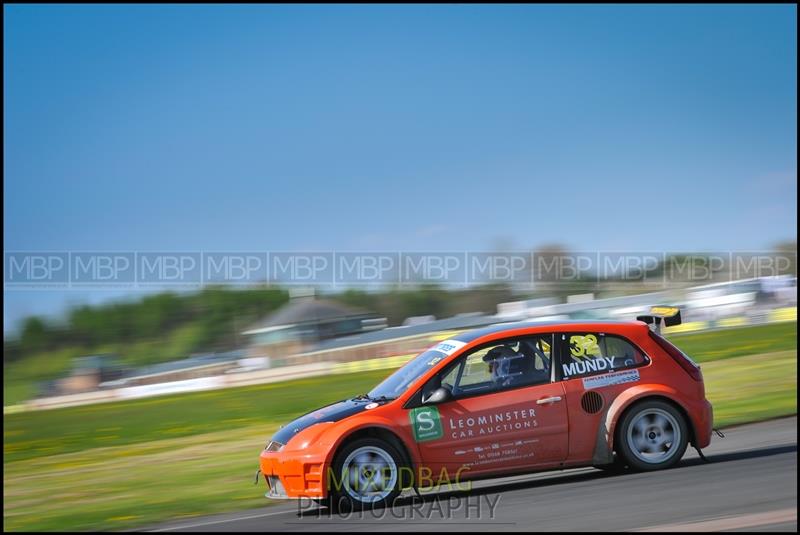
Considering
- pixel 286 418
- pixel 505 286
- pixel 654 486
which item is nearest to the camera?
pixel 654 486

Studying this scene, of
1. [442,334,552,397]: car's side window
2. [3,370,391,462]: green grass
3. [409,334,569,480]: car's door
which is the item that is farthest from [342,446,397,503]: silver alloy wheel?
[3,370,391,462]: green grass

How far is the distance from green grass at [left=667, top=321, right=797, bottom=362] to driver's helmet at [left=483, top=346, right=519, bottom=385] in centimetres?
1523

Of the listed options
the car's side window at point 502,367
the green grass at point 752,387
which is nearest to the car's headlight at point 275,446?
the car's side window at point 502,367

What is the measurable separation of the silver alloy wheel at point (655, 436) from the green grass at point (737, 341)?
14621 millimetres

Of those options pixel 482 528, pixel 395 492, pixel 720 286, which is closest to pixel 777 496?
pixel 482 528

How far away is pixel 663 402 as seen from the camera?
8.06 meters

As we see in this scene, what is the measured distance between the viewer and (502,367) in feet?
26.3

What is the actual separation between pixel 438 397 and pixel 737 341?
63.4 ft

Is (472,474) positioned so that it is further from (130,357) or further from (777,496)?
(130,357)

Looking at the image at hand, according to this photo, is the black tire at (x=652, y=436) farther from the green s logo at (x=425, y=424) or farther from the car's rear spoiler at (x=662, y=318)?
the green s logo at (x=425, y=424)

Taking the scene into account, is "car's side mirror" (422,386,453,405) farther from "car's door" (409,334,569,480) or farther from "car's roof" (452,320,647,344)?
"car's roof" (452,320,647,344)

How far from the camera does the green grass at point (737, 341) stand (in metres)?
22.9

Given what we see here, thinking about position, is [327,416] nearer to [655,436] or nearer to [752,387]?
[655,436]

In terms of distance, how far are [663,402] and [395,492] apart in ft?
8.24
